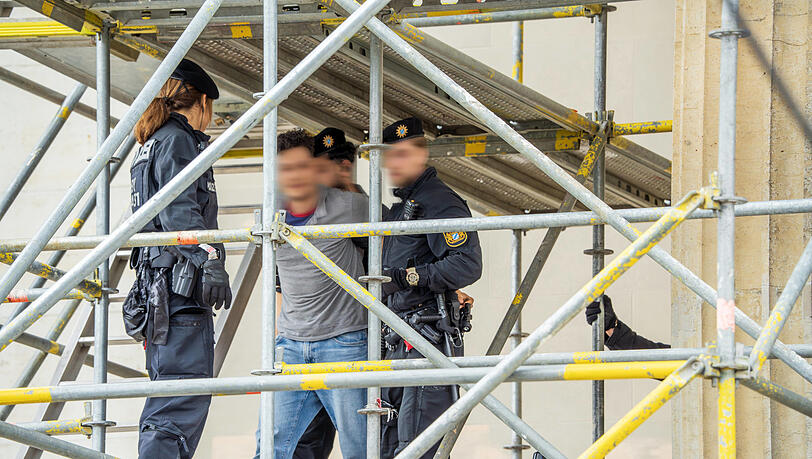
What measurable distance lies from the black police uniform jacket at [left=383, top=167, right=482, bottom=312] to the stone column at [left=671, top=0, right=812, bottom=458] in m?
0.93

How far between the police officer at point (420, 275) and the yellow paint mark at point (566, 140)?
53.2 inches

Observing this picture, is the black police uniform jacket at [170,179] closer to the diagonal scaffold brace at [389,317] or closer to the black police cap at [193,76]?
the black police cap at [193,76]

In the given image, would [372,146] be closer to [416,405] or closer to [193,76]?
[193,76]

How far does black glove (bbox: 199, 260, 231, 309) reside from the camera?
4.78 meters

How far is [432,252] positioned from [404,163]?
45 cm

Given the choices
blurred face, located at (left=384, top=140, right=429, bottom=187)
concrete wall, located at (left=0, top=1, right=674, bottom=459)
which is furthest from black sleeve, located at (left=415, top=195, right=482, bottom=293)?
concrete wall, located at (left=0, top=1, right=674, bottom=459)

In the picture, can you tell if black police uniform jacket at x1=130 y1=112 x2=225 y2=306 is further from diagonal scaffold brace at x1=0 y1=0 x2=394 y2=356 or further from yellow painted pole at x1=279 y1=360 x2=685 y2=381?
yellow painted pole at x1=279 y1=360 x2=685 y2=381

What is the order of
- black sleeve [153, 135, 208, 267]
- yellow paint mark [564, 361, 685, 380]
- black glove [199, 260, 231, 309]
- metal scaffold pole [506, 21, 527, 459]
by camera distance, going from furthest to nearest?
metal scaffold pole [506, 21, 527, 459] → black sleeve [153, 135, 208, 267] → black glove [199, 260, 231, 309] → yellow paint mark [564, 361, 685, 380]

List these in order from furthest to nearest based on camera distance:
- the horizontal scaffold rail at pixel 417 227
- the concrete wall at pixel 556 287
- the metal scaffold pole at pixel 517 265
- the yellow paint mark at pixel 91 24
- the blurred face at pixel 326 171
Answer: the concrete wall at pixel 556 287
the metal scaffold pole at pixel 517 265
the blurred face at pixel 326 171
the yellow paint mark at pixel 91 24
the horizontal scaffold rail at pixel 417 227

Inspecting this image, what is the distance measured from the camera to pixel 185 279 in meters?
4.86

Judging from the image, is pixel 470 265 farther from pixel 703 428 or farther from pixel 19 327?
pixel 19 327

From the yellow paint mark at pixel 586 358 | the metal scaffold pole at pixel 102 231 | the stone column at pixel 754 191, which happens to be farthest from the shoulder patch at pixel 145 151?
the stone column at pixel 754 191

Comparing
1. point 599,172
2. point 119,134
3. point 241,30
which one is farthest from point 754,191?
point 119,134

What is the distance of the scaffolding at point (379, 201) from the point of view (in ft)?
12.8
